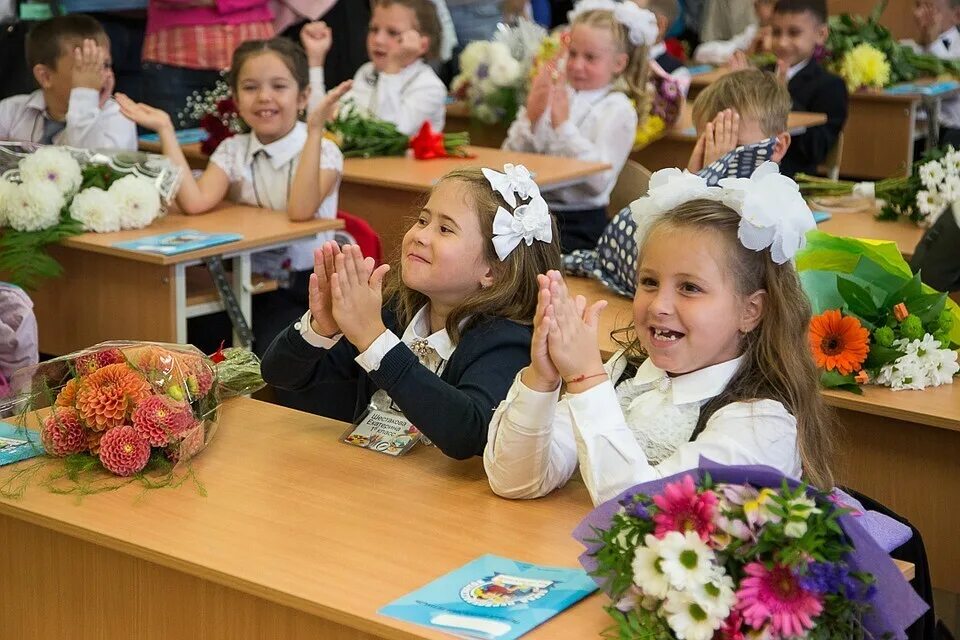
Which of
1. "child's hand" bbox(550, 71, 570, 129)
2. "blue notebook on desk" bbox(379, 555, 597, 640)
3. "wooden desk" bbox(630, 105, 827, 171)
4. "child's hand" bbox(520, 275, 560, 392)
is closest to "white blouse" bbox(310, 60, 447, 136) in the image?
"child's hand" bbox(550, 71, 570, 129)

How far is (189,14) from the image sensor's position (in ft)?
19.0

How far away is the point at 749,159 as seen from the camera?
3408mm

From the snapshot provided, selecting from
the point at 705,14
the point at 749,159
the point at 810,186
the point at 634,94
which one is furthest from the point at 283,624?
the point at 705,14

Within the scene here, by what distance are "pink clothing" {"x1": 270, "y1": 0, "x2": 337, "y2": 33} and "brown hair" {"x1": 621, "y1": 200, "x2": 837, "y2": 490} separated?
15.3ft

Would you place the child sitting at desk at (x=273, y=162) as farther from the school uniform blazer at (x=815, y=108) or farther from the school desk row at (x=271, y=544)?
the school uniform blazer at (x=815, y=108)

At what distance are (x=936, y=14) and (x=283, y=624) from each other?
7.66 m

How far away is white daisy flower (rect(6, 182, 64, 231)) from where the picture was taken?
12.8 feet

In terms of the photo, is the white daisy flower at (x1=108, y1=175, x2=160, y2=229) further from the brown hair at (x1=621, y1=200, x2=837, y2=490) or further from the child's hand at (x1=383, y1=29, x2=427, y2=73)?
the brown hair at (x1=621, y1=200, x2=837, y2=490)

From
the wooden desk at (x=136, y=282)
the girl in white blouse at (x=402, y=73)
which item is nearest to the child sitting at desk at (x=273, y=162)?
the wooden desk at (x=136, y=282)

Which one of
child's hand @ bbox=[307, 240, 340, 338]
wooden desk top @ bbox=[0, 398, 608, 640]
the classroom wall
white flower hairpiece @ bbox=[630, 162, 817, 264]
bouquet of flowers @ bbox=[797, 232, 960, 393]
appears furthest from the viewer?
the classroom wall

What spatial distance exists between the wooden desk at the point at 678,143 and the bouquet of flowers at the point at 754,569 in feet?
14.1

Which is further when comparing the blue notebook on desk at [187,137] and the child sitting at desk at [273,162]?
the blue notebook on desk at [187,137]

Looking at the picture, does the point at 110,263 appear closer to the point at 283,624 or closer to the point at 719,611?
the point at 283,624

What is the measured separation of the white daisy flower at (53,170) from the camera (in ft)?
12.9
